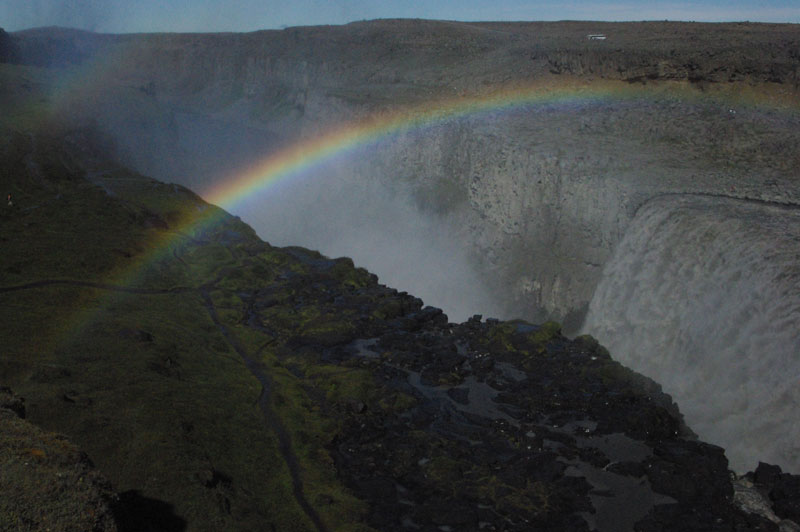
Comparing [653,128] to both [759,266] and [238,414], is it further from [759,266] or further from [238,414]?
[238,414]

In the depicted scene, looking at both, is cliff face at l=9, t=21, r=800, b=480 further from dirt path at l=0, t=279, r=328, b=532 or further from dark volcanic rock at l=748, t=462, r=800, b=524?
dirt path at l=0, t=279, r=328, b=532

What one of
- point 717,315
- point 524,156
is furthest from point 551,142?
point 717,315

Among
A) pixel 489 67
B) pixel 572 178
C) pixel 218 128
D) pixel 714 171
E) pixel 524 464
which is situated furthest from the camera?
pixel 218 128

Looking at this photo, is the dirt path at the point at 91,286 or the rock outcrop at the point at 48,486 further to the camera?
the dirt path at the point at 91,286

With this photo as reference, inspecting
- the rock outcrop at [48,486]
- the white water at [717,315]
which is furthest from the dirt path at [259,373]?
the white water at [717,315]

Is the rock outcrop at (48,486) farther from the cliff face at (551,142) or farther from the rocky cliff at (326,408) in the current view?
the cliff face at (551,142)

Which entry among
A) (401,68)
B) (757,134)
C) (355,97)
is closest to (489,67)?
(355,97)

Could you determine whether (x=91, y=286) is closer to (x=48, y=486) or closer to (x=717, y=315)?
(x=48, y=486)

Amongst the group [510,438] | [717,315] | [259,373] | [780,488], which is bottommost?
[259,373]
